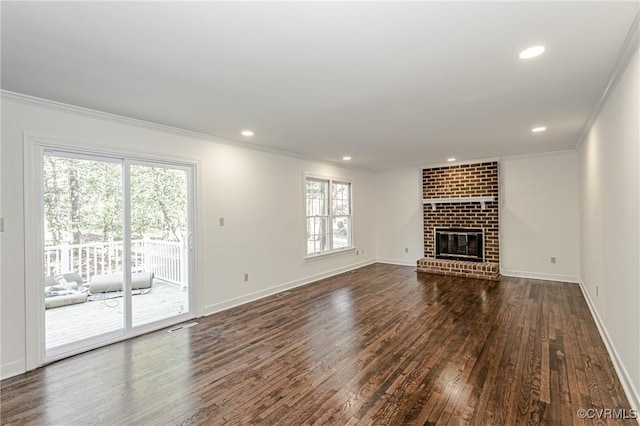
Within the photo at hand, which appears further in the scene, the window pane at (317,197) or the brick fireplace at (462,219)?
the brick fireplace at (462,219)

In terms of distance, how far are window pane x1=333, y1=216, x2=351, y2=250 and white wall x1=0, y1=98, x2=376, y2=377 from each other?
0.92ft

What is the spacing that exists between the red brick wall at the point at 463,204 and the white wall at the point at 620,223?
2.74m

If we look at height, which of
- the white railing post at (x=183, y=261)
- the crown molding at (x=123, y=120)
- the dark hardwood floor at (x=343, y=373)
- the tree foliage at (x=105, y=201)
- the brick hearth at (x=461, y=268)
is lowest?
the dark hardwood floor at (x=343, y=373)

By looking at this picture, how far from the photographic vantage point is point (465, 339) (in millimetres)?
3223

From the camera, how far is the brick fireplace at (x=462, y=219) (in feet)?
20.7

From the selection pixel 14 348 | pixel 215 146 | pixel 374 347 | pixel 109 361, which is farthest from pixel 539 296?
pixel 14 348

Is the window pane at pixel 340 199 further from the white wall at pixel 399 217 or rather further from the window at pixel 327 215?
the white wall at pixel 399 217

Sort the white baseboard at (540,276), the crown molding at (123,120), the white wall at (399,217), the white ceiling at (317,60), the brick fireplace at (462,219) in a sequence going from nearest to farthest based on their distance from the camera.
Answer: the white ceiling at (317,60)
the crown molding at (123,120)
the white baseboard at (540,276)
the brick fireplace at (462,219)
the white wall at (399,217)

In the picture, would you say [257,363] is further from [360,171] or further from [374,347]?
[360,171]

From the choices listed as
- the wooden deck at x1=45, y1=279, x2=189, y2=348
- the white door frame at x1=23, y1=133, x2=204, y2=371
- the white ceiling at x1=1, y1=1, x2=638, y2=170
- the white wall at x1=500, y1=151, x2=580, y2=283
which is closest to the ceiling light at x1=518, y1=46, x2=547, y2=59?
the white ceiling at x1=1, y1=1, x2=638, y2=170

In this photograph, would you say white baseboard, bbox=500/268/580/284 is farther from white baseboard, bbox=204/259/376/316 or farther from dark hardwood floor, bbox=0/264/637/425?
white baseboard, bbox=204/259/376/316

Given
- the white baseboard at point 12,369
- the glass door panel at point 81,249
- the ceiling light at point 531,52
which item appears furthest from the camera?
the glass door panel at point 81,249

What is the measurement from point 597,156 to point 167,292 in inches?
211

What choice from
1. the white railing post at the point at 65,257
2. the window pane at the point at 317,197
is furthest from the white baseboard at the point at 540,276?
the white railing post at the point at 65,257
